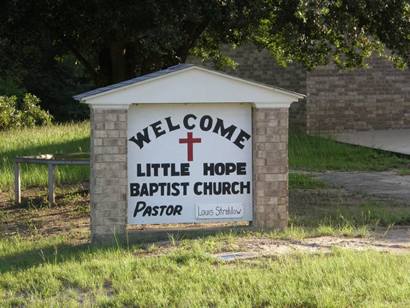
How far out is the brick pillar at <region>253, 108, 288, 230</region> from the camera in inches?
343

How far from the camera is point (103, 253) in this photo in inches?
293

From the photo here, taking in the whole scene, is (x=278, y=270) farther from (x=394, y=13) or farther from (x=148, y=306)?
(x=394, y=13)

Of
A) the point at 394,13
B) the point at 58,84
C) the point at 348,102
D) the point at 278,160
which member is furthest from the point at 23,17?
the point at 58,84

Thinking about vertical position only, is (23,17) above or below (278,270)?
above

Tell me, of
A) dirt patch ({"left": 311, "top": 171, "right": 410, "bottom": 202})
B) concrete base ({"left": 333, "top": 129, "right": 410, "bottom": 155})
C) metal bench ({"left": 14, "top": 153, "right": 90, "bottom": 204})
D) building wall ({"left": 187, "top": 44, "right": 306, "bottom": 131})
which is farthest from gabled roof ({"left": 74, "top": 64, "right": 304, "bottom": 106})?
building wall ({"left": 187, "top": 44, "right": 306, "bottom": 131})

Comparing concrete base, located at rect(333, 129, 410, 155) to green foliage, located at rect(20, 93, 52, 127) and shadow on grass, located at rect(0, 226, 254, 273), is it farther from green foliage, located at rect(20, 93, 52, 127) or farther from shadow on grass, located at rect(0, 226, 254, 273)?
green foliage, located at rect(20, 93, 52, 127)

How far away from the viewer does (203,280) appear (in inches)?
245

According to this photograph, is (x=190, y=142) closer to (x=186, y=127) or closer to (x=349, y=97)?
(x=186, y=127)

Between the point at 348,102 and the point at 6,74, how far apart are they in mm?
15035

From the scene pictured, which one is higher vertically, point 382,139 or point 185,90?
point 185,90

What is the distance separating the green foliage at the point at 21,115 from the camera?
94.8 feet

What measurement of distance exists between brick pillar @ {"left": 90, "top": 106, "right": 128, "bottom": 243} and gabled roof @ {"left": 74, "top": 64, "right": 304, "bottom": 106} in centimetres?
17

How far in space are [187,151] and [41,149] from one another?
442 inches

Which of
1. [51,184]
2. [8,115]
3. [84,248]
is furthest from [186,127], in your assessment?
[8,115]
